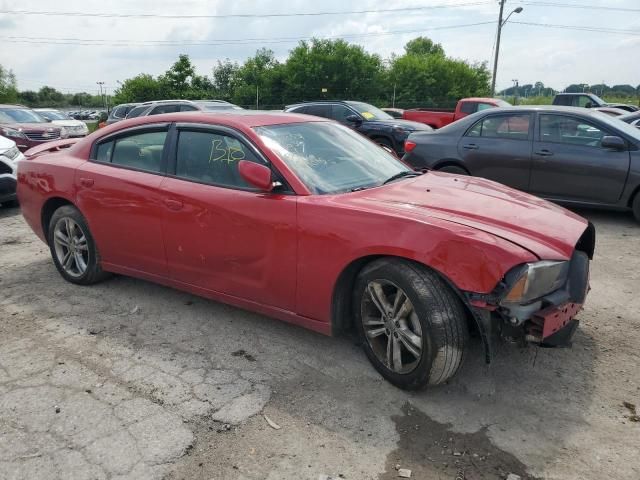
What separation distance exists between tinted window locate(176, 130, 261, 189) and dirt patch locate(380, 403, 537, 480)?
1.82m

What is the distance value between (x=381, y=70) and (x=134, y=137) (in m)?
43.7

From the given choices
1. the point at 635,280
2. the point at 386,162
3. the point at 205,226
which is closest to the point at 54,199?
the point at 205,226

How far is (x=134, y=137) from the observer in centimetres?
425

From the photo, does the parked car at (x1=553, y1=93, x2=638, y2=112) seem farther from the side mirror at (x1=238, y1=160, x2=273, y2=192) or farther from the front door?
the side mirror at (x1=238, y1=160, x2=273, y2=192)

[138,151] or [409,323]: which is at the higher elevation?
[138,151]

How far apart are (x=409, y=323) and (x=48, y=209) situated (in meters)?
3.57

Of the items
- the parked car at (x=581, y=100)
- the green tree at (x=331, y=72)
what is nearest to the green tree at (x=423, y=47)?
the green tree at (x=331, y=72)

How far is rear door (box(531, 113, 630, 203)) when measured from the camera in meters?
6.59

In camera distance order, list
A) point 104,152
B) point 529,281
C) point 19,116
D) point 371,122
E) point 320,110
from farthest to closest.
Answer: point 320,110 < point 19,116 < point 371,122 < point 104,152 < point 529,281

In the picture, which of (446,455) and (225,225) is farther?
(225,225)

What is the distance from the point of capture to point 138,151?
418 cm

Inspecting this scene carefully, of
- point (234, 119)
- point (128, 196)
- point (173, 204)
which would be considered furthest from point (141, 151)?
point (234, 119)

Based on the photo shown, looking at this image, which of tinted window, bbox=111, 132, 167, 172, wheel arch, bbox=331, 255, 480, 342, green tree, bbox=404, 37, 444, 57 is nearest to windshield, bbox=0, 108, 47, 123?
tinted window, bbox=111, 132, 167, 172

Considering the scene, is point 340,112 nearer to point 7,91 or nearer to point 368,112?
point 368,112
